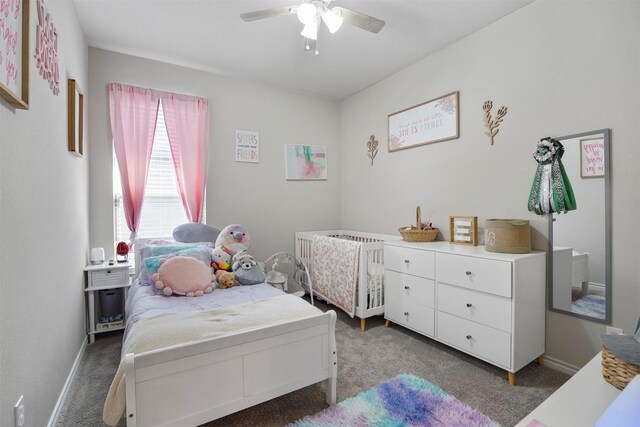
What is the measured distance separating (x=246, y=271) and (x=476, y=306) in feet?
5.80

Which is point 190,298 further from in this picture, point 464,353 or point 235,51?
point 235,51

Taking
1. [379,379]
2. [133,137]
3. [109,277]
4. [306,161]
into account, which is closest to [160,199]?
[133,137]

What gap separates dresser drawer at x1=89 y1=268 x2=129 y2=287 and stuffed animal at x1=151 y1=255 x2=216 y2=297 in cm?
57

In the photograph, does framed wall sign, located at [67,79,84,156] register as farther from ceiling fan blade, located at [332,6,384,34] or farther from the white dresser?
the white dresser

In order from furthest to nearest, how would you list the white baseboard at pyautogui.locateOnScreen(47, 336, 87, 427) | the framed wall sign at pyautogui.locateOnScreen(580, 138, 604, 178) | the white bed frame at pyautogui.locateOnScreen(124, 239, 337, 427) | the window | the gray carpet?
the window, the framed wall sign at pyautogui.locateOnScreen(580, 138, 604, 178), the gray carpet, the white baseboard at pyautogui.locateOnScreen(47, 336, 87, 427), the white bed frame at pyautogui.locateOnScreen(124, 239, 337, 427)

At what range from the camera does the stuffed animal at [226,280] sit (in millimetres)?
2473

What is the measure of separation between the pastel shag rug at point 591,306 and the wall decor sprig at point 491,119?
1.32m

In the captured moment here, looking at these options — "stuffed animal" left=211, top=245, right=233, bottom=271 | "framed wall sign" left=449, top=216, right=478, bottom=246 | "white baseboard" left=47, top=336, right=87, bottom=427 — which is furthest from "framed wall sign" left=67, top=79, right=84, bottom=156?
"framed wall sign" left=449, top=216, right=478, bottom=246

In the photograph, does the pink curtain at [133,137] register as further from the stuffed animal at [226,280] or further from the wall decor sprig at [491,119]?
the wall decor sprig at [491,119]

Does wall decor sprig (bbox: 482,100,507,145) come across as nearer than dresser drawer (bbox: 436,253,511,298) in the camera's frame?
No

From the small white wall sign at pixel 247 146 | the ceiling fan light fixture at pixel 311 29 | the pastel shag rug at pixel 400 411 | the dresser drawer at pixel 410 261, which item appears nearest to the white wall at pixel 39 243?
the pastel shag rug at pixel 400 411

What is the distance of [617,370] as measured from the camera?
0.87 meters

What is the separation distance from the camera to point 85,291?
2.55 m

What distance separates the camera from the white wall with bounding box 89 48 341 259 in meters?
2.89
